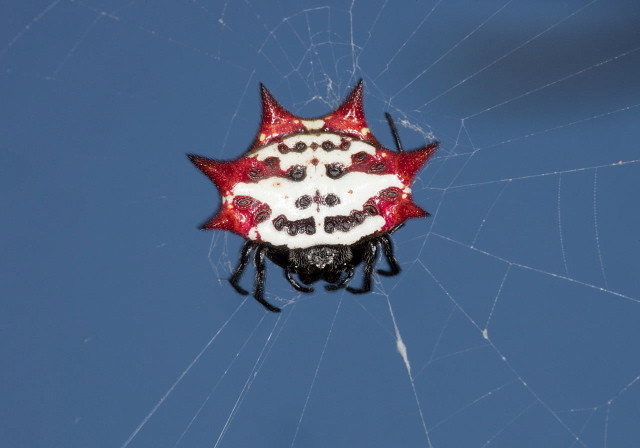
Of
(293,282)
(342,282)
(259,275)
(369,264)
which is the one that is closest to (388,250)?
(369,264)

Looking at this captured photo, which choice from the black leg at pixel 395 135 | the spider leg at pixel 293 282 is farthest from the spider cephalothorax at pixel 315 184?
the spider leg at pixel 293 282

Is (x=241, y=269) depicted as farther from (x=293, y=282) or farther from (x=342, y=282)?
(x=342, y=282)

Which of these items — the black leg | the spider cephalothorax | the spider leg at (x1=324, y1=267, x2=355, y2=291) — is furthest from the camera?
the spider leg at (x1=324, y1=267, x2=355, y2=291)

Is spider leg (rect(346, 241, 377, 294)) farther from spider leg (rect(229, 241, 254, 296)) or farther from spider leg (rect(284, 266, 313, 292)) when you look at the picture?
spider leg (rect(229, 241, 254, 296))

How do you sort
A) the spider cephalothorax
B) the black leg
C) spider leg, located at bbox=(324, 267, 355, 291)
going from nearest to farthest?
the spider cephalothorax < the black leg < spider leg, located at bbox=(324, 267, 355, 291)

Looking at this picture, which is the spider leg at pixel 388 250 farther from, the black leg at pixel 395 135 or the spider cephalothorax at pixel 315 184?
the black leg at pixel 395 135

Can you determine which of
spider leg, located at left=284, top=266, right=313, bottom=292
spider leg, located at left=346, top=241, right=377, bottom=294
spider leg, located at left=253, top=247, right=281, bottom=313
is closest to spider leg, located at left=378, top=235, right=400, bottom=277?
spider leg, located at left=346, top=241, right=377, bottom=294
